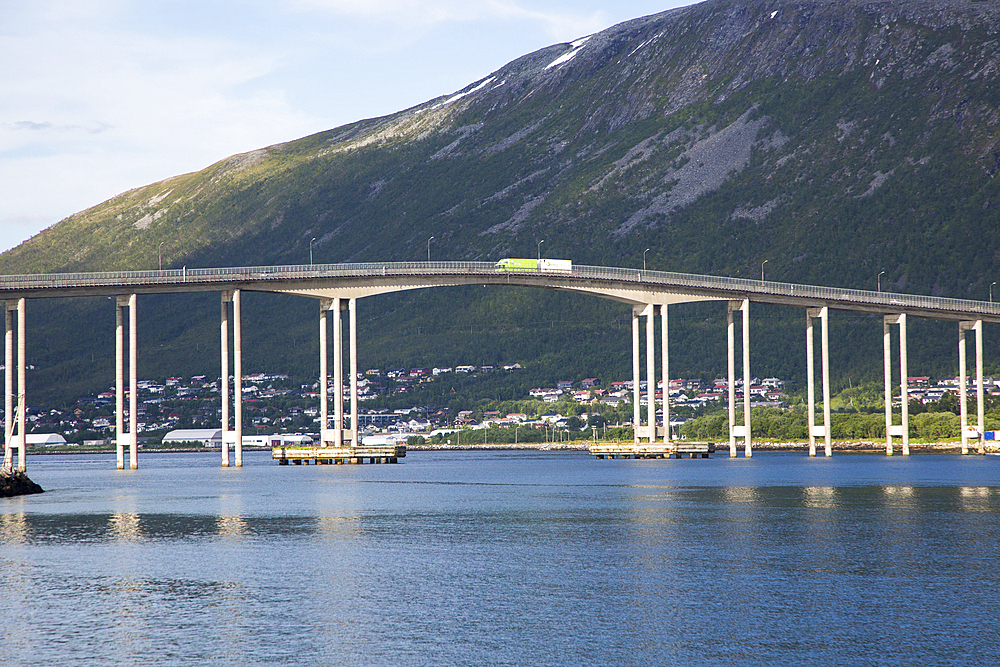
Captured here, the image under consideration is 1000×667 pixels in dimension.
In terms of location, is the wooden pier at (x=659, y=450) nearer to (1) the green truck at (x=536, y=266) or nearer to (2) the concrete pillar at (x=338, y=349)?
(1) the green truck at (x=536, y=266)

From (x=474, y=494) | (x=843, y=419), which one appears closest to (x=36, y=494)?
(x=474, y=494)

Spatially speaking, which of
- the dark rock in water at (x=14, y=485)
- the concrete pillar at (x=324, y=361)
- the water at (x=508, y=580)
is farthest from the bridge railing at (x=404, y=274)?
the water at (x=508, y=580)

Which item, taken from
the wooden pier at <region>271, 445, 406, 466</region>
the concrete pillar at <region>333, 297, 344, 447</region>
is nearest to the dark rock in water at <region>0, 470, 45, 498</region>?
the concrete pillar at <region>333, 297, 344, 447</region>

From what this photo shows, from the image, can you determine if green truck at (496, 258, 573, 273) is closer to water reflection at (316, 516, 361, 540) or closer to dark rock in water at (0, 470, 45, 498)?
dark rock in water at (0, 470, 45, 498)

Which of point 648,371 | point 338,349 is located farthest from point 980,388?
point 338,349

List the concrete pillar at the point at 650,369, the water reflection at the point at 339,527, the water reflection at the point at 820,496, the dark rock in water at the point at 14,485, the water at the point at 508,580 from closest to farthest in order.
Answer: the water at the point at 508,580
the water reflection at the point at 339,527
the water reflection at the point at 820,496
the dark rock in water at the point at 14,485
the concrete pillar at the point at 650,369

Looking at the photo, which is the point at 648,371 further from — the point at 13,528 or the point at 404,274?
the point at 13,528
